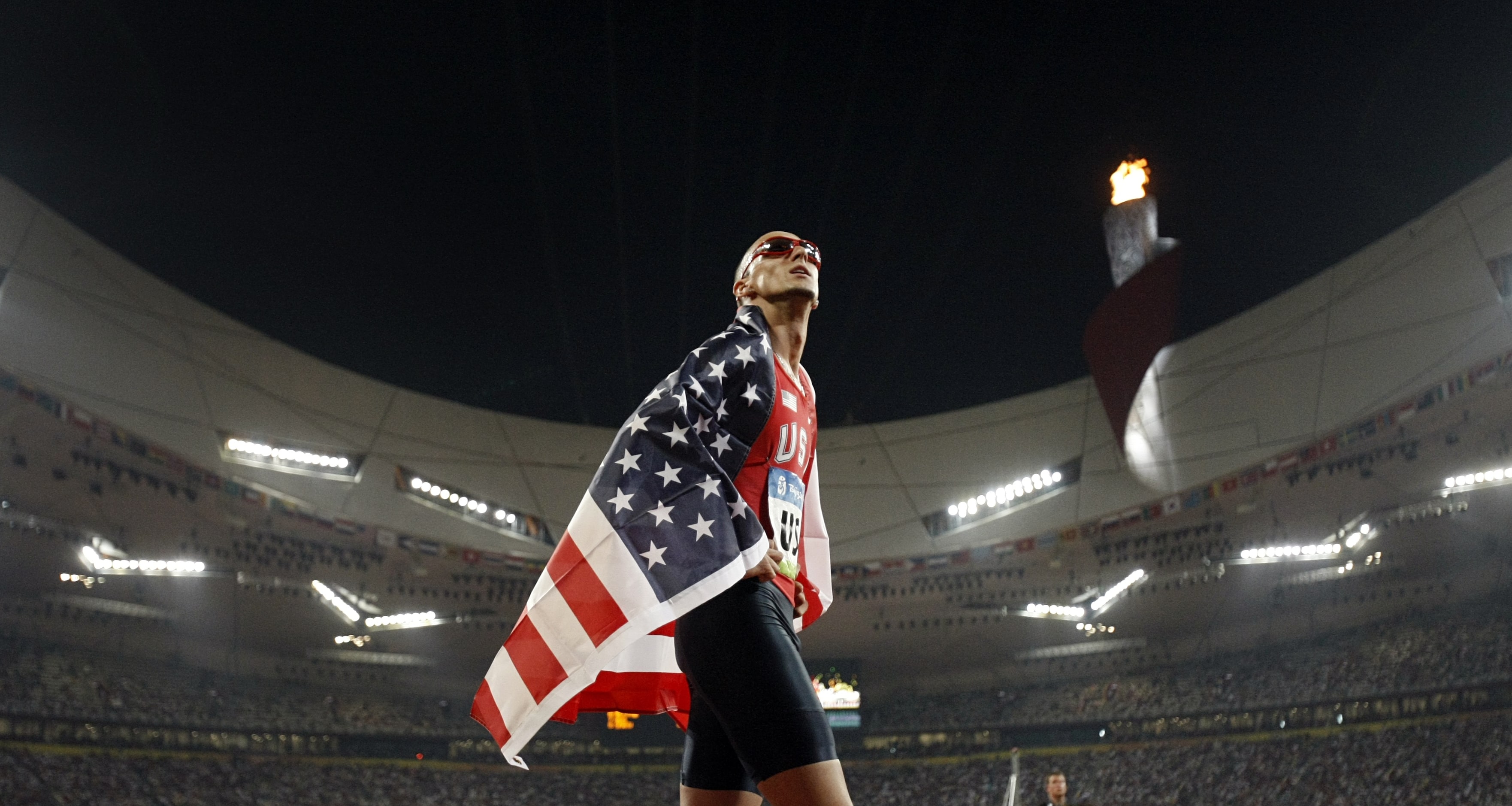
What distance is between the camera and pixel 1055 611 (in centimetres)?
2416

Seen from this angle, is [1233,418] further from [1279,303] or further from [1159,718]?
[1159,718]

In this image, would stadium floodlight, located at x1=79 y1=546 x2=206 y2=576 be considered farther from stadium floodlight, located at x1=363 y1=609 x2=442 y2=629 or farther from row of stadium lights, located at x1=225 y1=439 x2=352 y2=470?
stadium floodlight, located at x1=363 y1=609 x2=442 y2=629

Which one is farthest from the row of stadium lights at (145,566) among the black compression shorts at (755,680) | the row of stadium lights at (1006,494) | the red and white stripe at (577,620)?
the black compression shorts at (755,680)

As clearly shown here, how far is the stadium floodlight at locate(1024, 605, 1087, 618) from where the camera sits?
24.0m

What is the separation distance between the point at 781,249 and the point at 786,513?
2.06 ft

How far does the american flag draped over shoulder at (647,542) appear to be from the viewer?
1825 mm

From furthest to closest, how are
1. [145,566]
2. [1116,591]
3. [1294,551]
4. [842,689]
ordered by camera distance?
[842,689]
[1116,591]
[1294,551]
[145,566]

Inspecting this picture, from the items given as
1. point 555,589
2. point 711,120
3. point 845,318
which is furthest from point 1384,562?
point 555,589

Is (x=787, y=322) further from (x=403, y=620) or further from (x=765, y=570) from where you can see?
(x=403, y=620)

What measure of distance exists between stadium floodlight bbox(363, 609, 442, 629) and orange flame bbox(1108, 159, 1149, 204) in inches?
713

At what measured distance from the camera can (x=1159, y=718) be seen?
2517cm

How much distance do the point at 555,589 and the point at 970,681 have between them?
28.8 meters

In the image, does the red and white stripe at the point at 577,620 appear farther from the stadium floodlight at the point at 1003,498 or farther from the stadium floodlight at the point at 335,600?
the stadium floodlight at the point at 335,600

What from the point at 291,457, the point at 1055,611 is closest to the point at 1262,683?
the point at 1055,611
